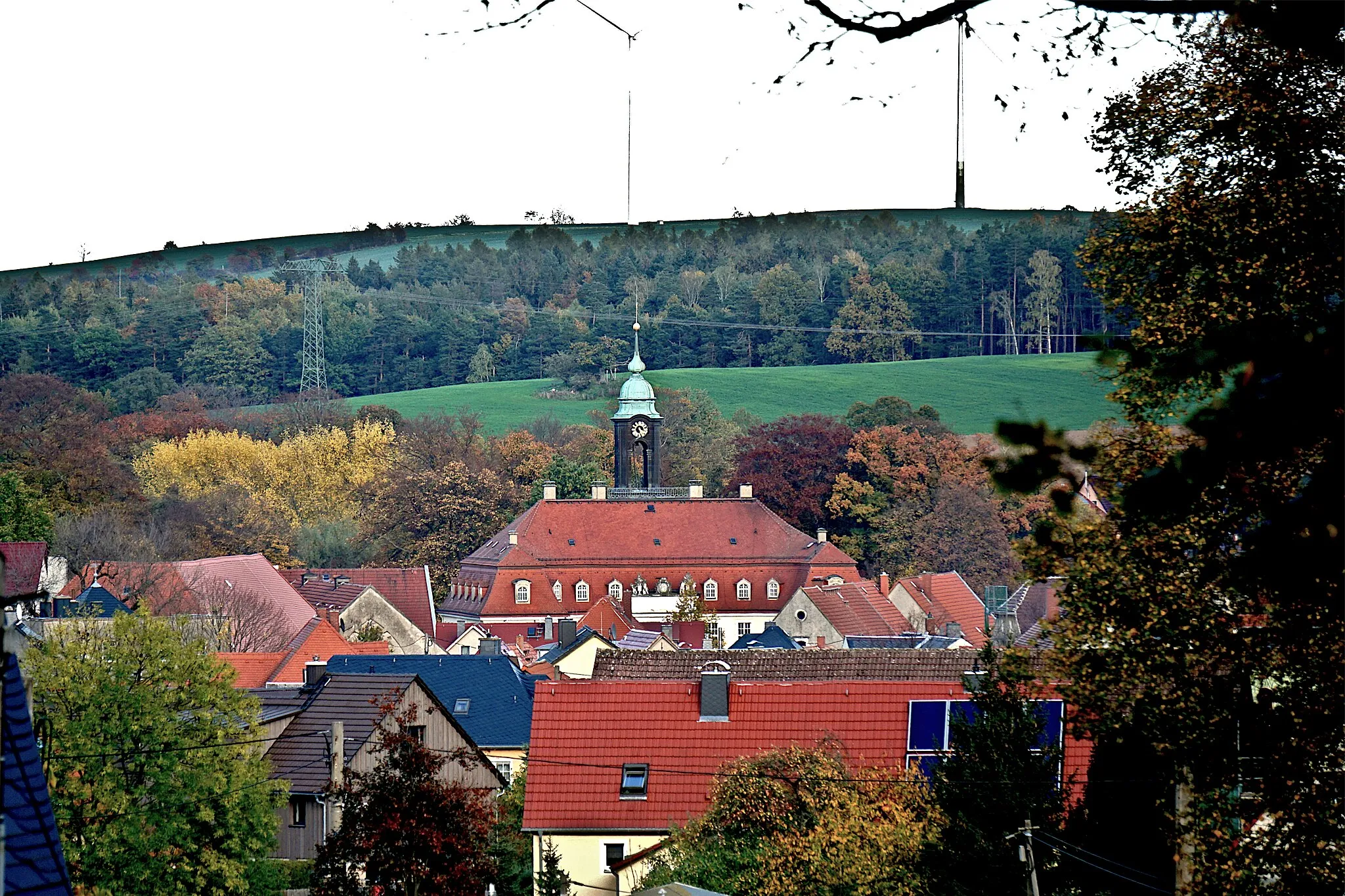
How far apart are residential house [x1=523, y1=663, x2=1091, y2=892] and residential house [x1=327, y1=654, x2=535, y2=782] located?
11.6 meters

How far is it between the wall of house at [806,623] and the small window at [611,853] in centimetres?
4833

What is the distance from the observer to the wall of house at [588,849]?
27219 millimetres

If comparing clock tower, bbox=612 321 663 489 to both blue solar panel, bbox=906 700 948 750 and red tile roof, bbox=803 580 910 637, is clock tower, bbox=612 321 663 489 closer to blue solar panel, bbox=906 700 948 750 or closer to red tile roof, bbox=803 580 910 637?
red tile roof, bbox=803 580 910 637

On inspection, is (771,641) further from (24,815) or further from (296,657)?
(24,815)

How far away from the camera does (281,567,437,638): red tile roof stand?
269 ft

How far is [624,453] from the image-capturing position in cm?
10044

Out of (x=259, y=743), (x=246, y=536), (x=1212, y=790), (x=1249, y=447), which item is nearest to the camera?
(x=1249, y=447)

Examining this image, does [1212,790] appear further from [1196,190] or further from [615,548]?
[615,548]

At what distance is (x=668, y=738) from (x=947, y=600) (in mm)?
55277

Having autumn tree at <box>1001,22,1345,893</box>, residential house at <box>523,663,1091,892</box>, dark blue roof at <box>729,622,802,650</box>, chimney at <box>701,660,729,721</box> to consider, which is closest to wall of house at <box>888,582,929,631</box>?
dark blue roof at <box>729,622,802,650</box>

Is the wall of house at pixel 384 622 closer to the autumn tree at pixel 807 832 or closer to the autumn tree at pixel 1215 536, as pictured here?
the autumn tree at pixel 807 832

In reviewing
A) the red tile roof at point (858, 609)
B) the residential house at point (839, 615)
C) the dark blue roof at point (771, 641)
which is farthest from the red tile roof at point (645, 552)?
the dark blue roof at point (771, 641)

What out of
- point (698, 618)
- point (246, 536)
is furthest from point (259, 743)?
point (246, 536)

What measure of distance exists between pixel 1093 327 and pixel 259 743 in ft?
367
